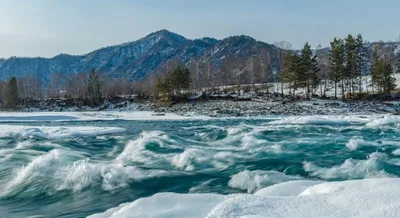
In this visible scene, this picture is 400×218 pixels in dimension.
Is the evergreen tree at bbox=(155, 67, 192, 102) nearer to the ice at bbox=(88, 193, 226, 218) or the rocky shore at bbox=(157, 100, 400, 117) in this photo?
the rocky shore at bbox=(157, 100, 400, 117)

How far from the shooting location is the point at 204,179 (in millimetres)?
10070

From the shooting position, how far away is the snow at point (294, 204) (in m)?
3.86

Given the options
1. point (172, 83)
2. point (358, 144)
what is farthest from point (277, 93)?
point (358, 144)

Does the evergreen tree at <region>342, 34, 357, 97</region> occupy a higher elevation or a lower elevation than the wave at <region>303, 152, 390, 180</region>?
higher

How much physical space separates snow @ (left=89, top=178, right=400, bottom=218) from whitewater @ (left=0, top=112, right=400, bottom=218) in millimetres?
11

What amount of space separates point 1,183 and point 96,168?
2698mm

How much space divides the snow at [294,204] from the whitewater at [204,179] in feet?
0.04

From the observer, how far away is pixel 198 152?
13758 mm

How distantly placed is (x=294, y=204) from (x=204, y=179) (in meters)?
5.98

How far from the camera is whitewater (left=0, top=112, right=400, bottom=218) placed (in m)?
4.30

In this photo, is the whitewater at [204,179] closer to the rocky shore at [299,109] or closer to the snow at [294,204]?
the snow at [294,204]

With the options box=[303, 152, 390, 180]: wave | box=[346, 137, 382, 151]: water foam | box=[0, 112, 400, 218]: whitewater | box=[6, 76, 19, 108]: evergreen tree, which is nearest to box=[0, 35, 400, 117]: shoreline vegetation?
box=[6, 76, 19, 108]: evergreen tree

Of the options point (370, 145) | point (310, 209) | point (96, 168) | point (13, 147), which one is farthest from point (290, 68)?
point (310, 209)

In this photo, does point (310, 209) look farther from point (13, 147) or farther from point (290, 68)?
point (290, 68)
